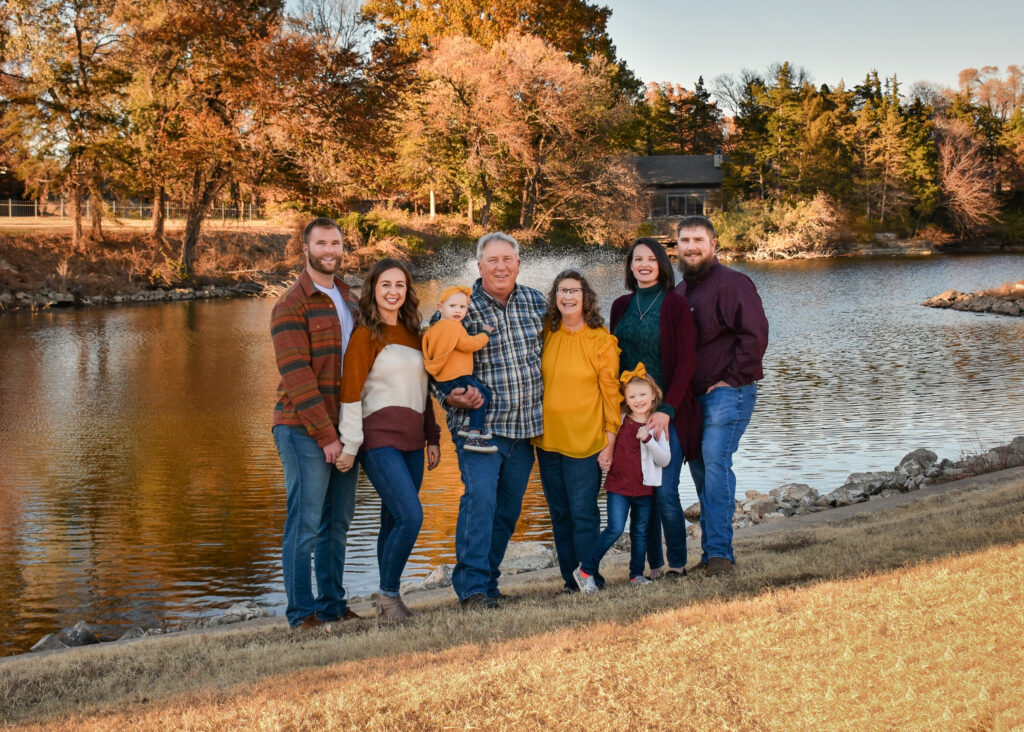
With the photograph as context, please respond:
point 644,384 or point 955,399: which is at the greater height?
point 644,384

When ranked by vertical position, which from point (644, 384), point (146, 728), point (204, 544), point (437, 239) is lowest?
point (204, 544)

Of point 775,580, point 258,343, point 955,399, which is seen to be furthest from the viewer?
point 258,343

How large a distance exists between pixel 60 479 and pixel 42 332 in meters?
14.9

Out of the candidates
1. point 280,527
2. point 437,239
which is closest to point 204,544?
point 280,527

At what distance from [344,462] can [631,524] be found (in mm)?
1764

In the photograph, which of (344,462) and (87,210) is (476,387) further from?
(87,210)

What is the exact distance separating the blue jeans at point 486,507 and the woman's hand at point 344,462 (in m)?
0.60

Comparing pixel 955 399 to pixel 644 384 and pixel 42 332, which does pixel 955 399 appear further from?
pixel 42 332

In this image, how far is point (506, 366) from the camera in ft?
17.3

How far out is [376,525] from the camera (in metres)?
9.33

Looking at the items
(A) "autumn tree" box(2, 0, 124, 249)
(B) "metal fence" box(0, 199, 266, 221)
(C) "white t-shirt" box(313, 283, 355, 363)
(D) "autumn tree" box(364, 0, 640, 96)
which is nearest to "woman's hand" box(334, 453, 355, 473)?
(C) "white t-shirt" box(313, 283, 355, 363)

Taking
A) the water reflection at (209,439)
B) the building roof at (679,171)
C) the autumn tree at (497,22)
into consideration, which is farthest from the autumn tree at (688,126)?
the water reflection at (209,439)

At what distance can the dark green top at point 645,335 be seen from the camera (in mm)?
5586

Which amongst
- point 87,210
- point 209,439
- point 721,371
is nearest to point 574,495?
point 721,371
